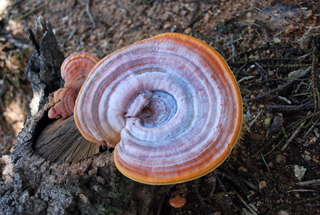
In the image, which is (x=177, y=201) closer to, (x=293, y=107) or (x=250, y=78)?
(x=293, y=107)

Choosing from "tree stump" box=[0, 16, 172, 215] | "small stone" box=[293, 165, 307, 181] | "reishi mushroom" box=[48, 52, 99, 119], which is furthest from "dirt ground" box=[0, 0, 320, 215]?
"reishi mushroom" box=[48, 52, 99, 119]

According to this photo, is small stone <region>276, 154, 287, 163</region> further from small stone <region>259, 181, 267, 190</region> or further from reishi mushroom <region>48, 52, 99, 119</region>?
reishi mushroom <region>48, 52, 99, 119</region>

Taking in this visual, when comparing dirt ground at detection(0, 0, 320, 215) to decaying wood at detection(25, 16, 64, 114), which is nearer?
dirt ground at detection(0, 0, 320, 215)

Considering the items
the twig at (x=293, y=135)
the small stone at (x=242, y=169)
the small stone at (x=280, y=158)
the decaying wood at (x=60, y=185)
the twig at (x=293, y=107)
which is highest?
the decaying wood at (x=60, y=185)

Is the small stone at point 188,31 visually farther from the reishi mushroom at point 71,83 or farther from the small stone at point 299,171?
the small stone at point 299,171

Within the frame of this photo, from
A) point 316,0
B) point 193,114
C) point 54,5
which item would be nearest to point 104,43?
point 54,5

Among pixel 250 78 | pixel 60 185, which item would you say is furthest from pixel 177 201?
pixel 250 78

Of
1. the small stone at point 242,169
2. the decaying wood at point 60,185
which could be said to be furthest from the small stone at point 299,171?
the decaying wood at point 60,185
